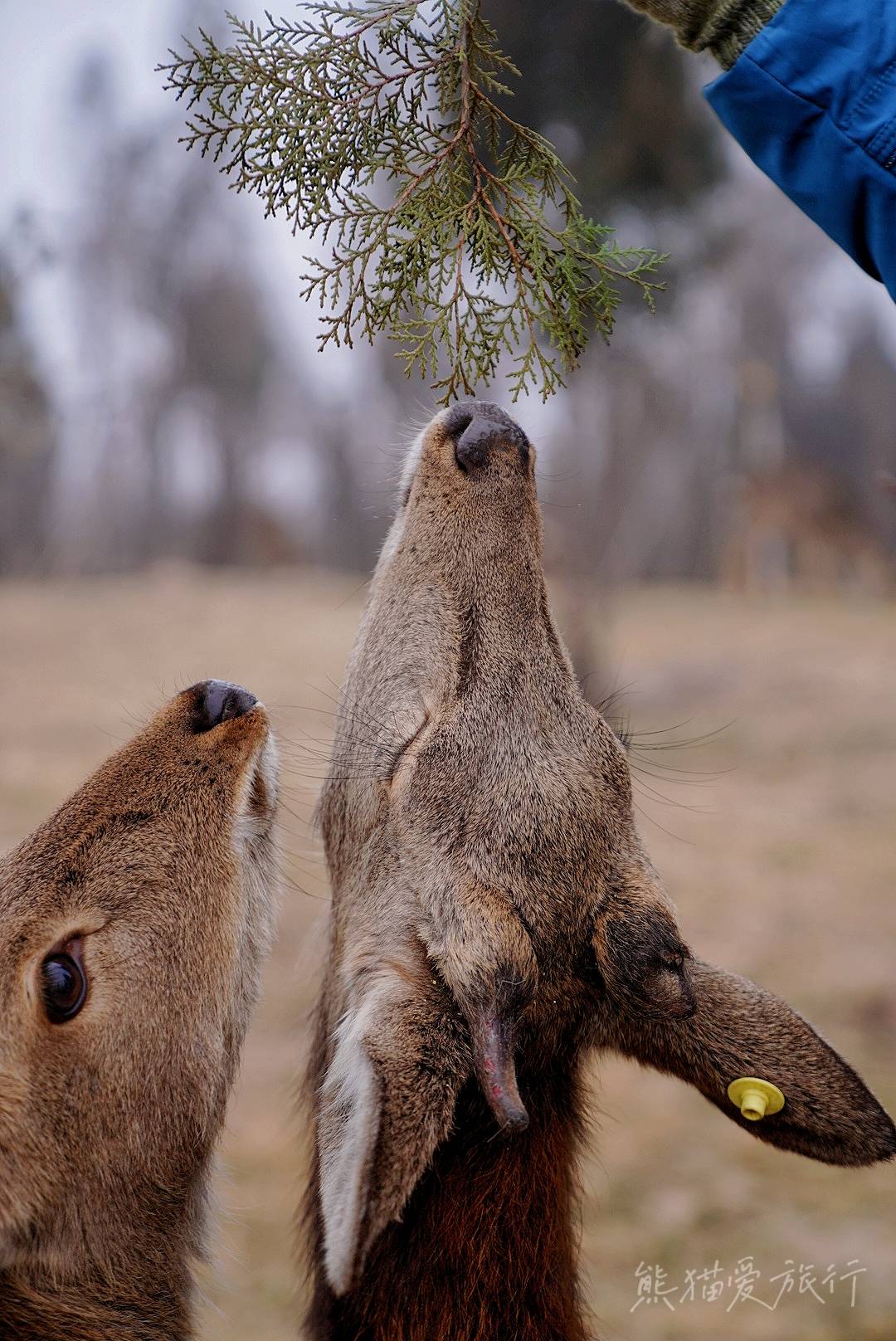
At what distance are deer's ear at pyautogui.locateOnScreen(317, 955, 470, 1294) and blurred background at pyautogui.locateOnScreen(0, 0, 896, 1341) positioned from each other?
2.69ft

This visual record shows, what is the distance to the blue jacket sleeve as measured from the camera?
2506 mm

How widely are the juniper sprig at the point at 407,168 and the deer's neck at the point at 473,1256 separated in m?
1.87

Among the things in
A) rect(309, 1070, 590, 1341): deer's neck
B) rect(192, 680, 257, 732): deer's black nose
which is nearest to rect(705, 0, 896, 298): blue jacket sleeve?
rect(192, 680, 257, 732): deer's black nose

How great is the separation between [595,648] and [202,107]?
817 cm

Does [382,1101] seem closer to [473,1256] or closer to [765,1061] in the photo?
[473,1256]

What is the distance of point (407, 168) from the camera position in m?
2.54

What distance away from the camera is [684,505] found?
98.5 feet

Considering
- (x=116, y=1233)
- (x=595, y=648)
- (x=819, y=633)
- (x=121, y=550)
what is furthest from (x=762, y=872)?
(x=121, y=550)

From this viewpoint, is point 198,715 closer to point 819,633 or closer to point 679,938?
point 679,938

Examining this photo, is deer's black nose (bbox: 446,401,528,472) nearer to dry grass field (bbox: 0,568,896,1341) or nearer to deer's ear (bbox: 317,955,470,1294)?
dry grass field (bbox: 0,568,896,1341)

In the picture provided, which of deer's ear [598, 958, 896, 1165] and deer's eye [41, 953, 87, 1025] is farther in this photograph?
deer's ear [598, 958, 896, 1165]

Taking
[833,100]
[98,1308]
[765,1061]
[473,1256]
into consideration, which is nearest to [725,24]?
[833,100]

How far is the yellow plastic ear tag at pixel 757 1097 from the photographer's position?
263 cm

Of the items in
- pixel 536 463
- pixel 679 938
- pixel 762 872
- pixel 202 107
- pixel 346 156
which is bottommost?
pixel 762 872
